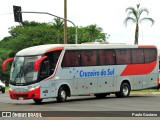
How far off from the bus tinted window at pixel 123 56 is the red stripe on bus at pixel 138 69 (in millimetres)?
414

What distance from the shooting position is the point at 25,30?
103 meters

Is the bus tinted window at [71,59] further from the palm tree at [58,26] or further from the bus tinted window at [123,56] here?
the palm tree at [58,26]

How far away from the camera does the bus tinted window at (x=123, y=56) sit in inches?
1267

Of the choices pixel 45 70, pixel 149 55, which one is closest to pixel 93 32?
pixel 149 55

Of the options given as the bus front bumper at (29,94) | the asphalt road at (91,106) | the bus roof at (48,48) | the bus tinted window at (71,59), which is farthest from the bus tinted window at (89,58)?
the bus front bumper at (29,94)

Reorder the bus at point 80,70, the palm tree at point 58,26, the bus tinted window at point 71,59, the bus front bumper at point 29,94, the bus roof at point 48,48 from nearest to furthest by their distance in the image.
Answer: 1. the bus front bumper at point 29,94
2. the bus at point 80,70
3. the bus roof at point 48,48
4. the bus tinted window at point 71,59
5. the palm tree at point 58,26

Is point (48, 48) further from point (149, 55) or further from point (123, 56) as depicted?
point (149, 55)

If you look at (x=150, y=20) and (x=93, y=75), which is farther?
(x=150, y=20)

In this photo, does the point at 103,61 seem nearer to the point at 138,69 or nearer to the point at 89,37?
the point at 138,69

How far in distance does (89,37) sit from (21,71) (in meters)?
73.5

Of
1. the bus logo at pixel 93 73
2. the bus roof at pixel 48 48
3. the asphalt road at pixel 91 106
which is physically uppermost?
the bus roof at pixel 48 48

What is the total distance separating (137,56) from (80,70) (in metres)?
5.30

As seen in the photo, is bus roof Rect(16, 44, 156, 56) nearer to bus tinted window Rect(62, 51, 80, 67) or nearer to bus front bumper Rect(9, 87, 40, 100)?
bus tinted window Rect(62, 51, 80, 67)

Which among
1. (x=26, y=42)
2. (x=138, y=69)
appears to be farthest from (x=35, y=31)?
(x=138, y=69)
